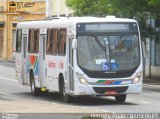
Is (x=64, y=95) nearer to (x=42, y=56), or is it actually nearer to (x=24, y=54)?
(x=42, y=56)

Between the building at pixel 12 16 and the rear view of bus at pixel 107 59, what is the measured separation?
4757 centimetres

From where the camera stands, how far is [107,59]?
21.8 m

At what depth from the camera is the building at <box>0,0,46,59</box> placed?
233 ft

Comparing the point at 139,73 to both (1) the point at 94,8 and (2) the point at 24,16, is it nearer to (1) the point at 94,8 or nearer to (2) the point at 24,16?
(1) the point at 94,8

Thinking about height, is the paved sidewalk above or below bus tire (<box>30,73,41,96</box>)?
below

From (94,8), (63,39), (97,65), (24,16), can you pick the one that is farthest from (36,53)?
(24,16)

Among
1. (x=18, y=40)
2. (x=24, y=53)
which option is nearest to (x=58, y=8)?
(x=18, y=40)

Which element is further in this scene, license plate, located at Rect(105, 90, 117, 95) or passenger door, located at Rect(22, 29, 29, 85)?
passenger door, located at Rect(22, 29, 29, 85)

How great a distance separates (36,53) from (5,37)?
48299mm

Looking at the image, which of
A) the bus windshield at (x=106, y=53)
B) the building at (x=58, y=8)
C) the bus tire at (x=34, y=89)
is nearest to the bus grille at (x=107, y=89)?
the bus windshield at (x=106, y=53)

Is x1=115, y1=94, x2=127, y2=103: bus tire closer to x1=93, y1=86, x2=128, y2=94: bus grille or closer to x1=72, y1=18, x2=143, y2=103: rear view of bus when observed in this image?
x1=72, y1=18, x2=143, y2=103: rear view of bus

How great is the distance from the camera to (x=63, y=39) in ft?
75.9

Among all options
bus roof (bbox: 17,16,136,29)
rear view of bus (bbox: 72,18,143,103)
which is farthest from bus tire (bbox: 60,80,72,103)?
bus roof (bbox: 17,16,136,29)

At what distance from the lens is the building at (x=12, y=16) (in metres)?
71.0
